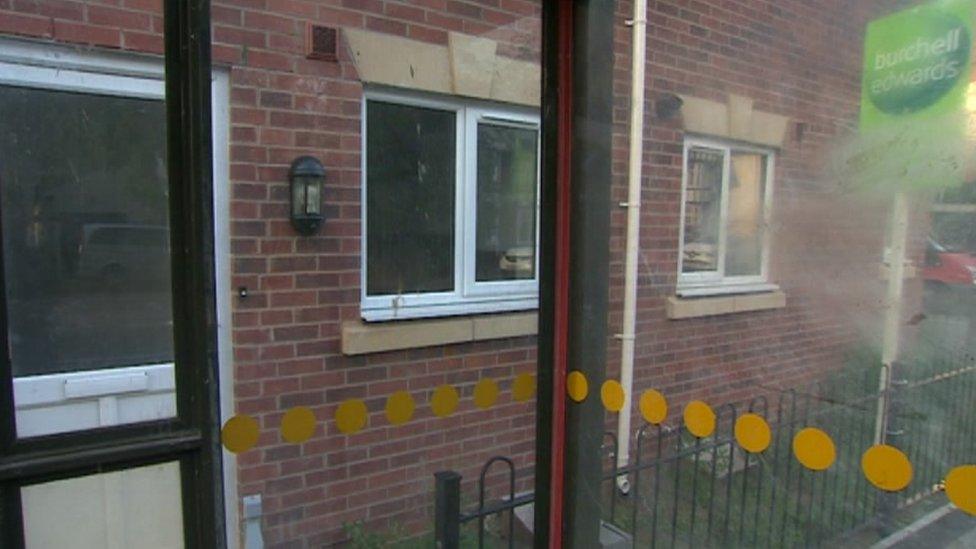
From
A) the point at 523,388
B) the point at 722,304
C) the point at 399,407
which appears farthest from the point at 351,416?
the point at 722,304

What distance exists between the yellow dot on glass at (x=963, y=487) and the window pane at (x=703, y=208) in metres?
0.60

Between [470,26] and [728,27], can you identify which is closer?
[728,27]

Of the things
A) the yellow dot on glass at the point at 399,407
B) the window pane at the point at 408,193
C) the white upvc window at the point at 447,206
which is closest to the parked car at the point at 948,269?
the white upvc window at the point at 447,206

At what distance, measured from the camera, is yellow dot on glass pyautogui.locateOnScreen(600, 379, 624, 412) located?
178 centimetres

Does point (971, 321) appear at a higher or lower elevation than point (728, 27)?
lower

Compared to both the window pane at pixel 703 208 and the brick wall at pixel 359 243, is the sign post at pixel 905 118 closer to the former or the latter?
the brick wall at pixel 359 243

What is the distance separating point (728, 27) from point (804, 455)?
92 centimetres

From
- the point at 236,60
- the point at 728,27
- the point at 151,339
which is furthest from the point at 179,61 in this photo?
the point at 728,27

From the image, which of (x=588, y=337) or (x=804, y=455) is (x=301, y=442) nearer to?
(x=588, y=337)

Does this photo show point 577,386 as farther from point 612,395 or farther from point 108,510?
point 108,510

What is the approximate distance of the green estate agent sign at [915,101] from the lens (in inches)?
41.6

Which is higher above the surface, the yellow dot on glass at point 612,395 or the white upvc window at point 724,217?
the white upvc window at point 724,217

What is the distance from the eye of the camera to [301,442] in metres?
1.84

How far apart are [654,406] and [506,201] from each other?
747mm
